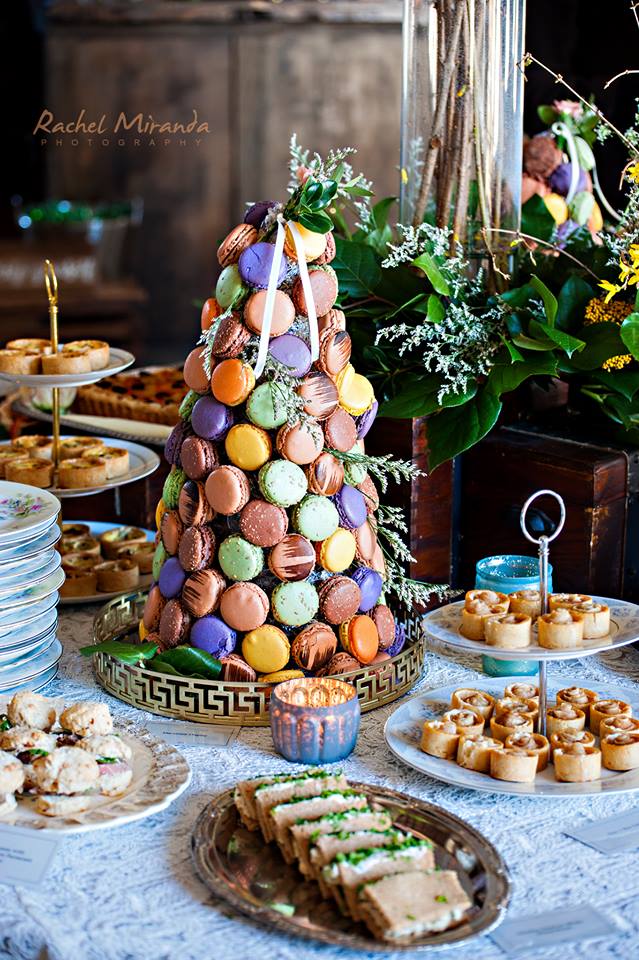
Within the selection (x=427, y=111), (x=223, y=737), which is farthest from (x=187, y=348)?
(x=223, y=737)

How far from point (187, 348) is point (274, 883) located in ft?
15.8

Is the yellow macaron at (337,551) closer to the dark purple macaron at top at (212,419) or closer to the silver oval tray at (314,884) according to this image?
the dark purple macaron at top at (212,419)

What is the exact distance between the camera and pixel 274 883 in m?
1.01

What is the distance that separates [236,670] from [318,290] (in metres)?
0.41

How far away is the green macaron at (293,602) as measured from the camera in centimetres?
133

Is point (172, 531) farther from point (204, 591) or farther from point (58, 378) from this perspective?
point (58, 378)

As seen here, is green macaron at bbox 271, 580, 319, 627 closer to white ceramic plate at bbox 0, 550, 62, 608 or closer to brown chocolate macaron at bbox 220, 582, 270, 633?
brown chocolate macaron at bbox 220, 582, 270, 633

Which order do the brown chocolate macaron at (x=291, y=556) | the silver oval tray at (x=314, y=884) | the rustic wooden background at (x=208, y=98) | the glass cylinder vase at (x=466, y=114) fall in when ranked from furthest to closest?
the rustic wooden background at (x=208, y=98), the glass cylinder vase at (x=466, y=114), the brown chocolate macaron at (x=291, y=556), the silver oval tray at (x=314, y=884)

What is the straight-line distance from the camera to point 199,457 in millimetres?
1332

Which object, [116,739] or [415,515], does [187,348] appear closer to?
[415,515]

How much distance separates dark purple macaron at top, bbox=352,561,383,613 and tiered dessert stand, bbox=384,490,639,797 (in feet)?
0.30

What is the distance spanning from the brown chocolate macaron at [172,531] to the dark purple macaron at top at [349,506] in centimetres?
17

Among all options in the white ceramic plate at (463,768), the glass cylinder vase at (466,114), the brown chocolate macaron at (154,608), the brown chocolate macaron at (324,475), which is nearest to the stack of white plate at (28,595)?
the brown chocolate macaron at (154,608)

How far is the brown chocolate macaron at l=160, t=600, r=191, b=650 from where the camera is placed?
4.45 feet
